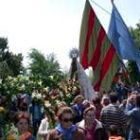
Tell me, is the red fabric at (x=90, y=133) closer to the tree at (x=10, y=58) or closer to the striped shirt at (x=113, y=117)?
the striped shirt at (x=113, y=117)

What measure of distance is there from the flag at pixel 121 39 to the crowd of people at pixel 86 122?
9.04 ft

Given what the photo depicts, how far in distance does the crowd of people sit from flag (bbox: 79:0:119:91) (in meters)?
1.27

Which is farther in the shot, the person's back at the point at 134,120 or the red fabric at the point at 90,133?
the person's back at the point at 134,120

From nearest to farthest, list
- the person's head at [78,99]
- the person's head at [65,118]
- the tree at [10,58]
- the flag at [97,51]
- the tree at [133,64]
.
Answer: the person's head at [65,118] < the person's head at [78,99] < the flag at [97,51] < the tree at [133,64] < the tree at [10,58]

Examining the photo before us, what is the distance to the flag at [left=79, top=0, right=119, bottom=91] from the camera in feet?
49.2

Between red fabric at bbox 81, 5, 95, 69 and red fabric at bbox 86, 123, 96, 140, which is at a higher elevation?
red fabric at bbox 81, 5, 95, 69

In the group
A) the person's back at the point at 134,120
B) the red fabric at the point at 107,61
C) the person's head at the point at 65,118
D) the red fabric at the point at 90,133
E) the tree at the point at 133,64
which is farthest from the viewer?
the tree at the point at 133,64

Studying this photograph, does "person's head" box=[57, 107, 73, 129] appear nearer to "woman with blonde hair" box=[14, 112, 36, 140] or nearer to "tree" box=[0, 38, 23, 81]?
"woman with blonde hair" box=[14, 112, 36, 140]

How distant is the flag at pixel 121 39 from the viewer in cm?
1658

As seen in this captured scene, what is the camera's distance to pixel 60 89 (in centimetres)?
1448

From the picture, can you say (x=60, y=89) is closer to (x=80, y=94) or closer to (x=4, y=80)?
(x=80, y=94)

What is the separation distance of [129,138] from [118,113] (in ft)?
6.66

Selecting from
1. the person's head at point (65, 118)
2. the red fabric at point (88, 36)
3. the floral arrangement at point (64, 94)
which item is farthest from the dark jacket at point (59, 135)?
the red fabric at point (88, 36)

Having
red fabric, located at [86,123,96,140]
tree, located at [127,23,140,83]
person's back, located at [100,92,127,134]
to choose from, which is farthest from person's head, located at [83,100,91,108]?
tree, located at [127,23,140,83]
